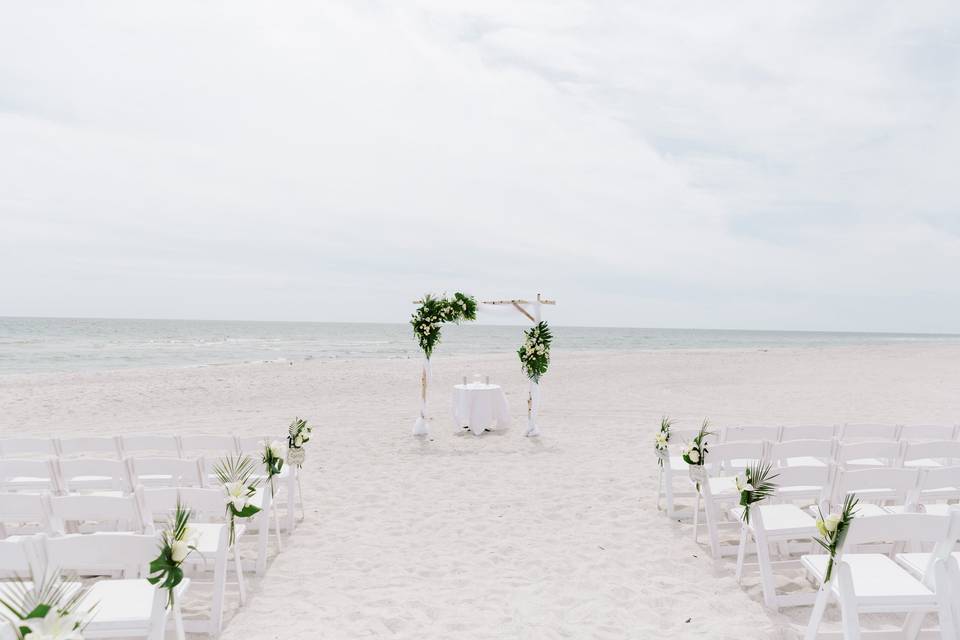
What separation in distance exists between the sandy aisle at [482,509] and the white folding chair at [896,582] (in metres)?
0.67

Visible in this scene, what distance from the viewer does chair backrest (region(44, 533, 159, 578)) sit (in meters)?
2.65

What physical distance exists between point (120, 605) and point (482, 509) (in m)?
3.54

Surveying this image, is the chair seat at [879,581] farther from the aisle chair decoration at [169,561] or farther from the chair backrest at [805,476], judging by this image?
the aisle chair decoration at [169,561]

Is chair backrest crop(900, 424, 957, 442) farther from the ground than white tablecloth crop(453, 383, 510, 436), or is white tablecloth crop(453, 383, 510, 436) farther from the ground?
chair backrest crop(900, 424, 957, 442)

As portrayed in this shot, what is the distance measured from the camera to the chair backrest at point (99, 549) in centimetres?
265

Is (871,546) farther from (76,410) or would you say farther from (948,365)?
(948,365)

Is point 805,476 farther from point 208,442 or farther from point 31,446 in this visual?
point 31,446

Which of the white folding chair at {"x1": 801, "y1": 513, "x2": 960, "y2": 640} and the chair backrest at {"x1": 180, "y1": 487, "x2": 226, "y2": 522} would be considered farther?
the chair backrest at {"x1": 180, "y1": 487, "x2": 226, "y2": 522}

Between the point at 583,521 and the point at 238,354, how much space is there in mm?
31914

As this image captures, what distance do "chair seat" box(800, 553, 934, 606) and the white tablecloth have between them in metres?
6.55

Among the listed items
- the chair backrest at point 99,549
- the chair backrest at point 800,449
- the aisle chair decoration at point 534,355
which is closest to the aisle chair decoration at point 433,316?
the aisle chair decoration at point 534,355

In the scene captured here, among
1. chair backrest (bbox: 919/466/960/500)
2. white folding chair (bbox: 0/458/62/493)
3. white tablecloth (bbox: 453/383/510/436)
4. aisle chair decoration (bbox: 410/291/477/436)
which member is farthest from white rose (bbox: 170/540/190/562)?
aisle chair decoration (bbox: 410/291/477/436)

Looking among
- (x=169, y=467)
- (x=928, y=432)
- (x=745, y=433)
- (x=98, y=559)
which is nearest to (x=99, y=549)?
(x=98, y=559)

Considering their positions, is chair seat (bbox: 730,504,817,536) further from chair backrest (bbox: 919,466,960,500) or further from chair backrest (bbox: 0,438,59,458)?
chair backrest (bbox: 0,438,59,458)
